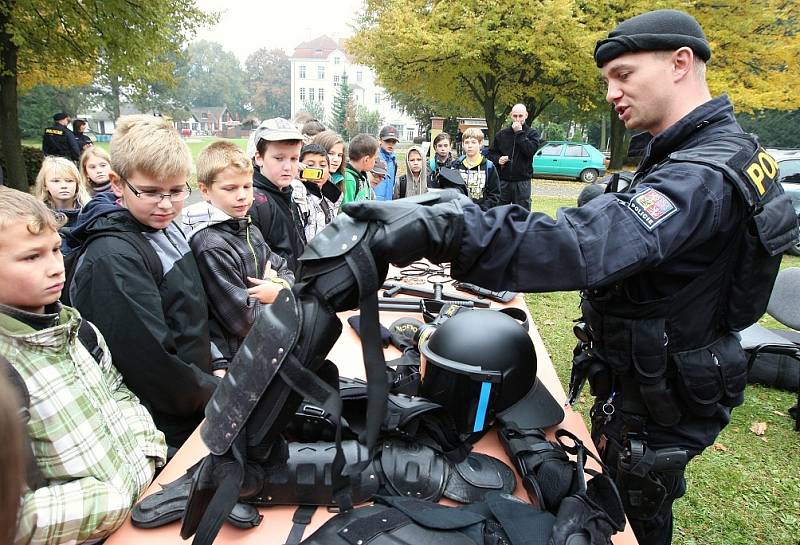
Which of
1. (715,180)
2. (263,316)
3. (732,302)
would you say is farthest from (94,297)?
(732,302)

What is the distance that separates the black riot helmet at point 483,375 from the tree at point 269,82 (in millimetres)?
84163

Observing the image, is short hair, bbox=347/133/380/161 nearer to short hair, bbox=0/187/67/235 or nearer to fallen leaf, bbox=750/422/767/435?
short hair, bbox=0/187/67/235

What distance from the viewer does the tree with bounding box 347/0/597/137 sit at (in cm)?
1661

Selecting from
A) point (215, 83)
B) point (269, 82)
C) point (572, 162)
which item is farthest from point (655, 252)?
point (215, 83)

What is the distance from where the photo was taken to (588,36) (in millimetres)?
16156

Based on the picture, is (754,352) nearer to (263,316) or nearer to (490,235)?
(490,235)

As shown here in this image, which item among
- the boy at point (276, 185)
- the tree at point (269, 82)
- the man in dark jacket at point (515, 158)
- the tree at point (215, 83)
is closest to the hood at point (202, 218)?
Result: the boy at point (276, 185)

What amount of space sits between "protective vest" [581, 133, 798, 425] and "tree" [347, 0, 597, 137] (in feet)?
55.2

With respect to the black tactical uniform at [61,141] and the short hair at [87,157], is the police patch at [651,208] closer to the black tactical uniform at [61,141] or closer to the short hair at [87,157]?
the short hair at [87,157]

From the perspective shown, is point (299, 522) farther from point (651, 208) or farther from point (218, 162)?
point (218, 162)

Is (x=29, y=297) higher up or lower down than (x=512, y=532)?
higher up

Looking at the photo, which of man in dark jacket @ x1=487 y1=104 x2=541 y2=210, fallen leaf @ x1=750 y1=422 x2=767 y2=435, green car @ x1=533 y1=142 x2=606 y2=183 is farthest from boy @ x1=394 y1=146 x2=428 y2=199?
green car @ x1=533 y1=142 x2=606 y2=183

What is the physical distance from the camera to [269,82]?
85500mm

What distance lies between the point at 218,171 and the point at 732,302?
2277 millimetres
